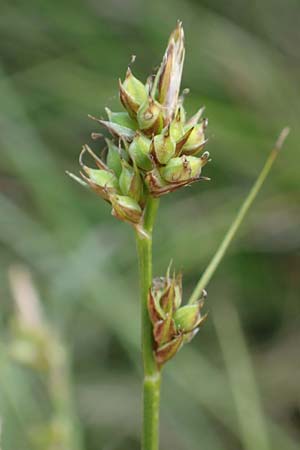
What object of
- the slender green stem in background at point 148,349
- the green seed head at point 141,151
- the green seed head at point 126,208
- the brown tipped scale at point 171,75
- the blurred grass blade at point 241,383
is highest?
the brown tipped scale at point 171,75

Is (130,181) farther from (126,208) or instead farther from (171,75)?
(171,75)

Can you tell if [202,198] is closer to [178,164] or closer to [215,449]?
[215,449]

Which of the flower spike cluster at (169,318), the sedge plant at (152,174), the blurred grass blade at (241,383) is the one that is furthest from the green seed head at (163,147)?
the blurred grass blade at (241,383)

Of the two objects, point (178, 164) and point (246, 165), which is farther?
point (246, 165)

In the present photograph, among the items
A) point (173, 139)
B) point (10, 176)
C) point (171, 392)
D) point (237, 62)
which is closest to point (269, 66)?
point (237, 62)

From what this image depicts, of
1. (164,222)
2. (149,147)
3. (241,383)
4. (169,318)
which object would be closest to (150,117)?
(149,147)

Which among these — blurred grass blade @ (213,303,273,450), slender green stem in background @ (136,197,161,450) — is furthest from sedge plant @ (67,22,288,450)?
blurred grass blade @ (213,303,273,450)

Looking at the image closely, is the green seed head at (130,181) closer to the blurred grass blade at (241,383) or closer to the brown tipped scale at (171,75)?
the brown tipped scale at (171,75)
